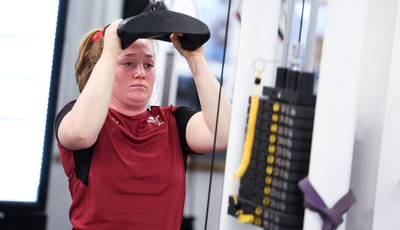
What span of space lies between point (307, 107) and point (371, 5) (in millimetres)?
228

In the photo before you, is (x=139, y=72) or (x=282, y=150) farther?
(x=139, y=72)

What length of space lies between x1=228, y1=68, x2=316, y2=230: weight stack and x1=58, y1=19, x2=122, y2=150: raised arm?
1.55ft

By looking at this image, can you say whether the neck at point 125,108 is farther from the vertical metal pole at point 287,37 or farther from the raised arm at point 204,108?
the vertical metal pole at point 287,37

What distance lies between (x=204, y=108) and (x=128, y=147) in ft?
0.57

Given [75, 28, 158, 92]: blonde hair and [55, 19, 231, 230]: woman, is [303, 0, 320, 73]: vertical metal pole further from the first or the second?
[75, 28, 158, 92]: blonde hair

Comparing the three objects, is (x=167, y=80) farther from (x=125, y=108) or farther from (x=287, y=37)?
(x=287, y=37)

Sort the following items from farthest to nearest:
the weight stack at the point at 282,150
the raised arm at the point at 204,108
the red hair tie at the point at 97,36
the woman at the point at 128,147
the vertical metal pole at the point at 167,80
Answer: the vertical metal pole at the point at 167,80 → the red hair tie at the point at 97,36 → the woman at the point at 128,147 → the raised arm at the point at 204,108 → the weight stack at the point at 282,150

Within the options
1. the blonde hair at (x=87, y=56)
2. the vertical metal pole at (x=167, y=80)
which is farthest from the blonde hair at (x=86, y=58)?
the vertical metal pole at (x=167, y=80)

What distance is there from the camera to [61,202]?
6.33 feet

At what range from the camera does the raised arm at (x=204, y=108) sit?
1370 millimetres

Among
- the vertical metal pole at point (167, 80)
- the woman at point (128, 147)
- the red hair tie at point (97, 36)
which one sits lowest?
the woman at point (128, 147)

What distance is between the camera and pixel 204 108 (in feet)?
5.04

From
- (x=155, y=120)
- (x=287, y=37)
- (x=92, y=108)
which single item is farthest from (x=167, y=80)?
(x=287, y=37)

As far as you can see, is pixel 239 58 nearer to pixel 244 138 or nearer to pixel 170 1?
pixel 244 138
